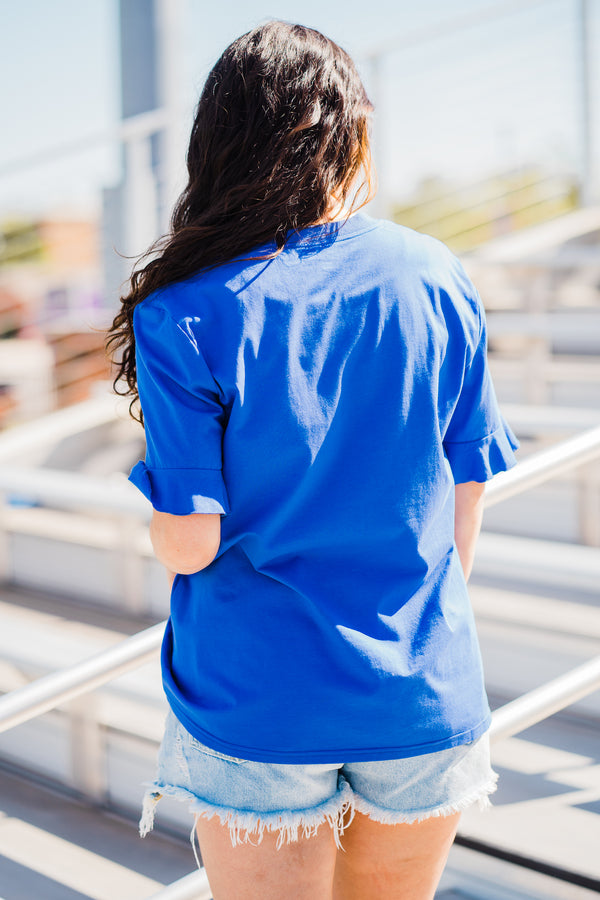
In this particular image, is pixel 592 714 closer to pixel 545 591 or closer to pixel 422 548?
pixel 545 591

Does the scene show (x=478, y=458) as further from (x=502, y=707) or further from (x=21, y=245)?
(x=21, y=245)

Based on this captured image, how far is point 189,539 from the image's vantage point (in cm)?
89

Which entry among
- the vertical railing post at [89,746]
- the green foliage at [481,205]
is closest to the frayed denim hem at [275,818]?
the vertical railing post at [89,746]

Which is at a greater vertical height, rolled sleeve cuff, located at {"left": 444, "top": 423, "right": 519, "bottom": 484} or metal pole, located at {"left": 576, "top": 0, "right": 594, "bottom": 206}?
metal pole, located at {"left": 576, "top": 0, "right": 594, "bottom": 206}

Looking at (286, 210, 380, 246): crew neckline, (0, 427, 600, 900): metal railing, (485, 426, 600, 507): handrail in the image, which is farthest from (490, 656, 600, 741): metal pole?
(286, 210, 380, 246): crew neckline

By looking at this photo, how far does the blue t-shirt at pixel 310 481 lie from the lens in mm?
859

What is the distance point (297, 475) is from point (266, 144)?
13.1 inches

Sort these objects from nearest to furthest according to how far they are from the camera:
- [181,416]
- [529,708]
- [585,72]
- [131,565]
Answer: [181,416] < [529,708] < [131,565] < [585,72]

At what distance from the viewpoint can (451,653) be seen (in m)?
0.97

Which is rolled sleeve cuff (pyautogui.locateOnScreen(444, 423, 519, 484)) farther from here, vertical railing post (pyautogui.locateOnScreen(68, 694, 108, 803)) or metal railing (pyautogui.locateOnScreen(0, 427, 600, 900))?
vertical railing post (pyautogui.locateOnScreen(68, 694, 108, 803))

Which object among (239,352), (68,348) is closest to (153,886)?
(239,352)

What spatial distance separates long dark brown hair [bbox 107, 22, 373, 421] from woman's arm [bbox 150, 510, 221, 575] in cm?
23

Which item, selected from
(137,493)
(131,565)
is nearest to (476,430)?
(137,493)

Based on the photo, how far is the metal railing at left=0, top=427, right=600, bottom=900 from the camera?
123 centimetres
